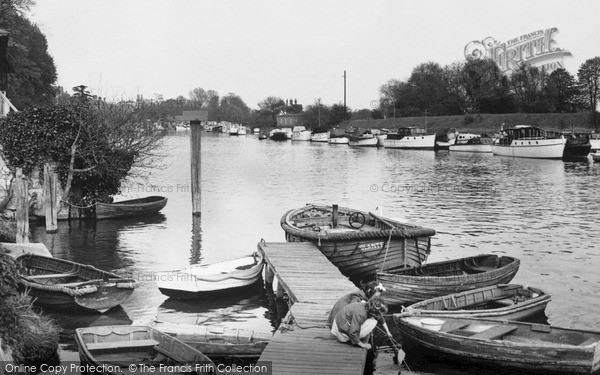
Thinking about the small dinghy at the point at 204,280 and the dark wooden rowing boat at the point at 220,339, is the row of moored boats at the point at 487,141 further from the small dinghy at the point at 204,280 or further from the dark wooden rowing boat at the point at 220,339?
the dark wooden rowing boat at the point at 220,339

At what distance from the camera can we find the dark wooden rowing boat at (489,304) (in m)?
15.6

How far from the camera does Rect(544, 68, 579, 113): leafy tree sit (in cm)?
11262

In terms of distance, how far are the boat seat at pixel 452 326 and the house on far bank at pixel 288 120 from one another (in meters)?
165

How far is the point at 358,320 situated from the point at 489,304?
246 inches

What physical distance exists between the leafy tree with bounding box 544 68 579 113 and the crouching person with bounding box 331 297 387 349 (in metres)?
108

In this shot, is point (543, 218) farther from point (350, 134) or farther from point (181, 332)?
point (350, 134)

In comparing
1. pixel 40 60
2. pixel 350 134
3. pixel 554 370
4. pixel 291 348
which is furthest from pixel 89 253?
pixel 350 134

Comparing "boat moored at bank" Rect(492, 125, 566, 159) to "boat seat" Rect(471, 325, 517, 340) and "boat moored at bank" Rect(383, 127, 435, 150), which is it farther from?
"boat seat" Rect(471, 325, 517, 340)

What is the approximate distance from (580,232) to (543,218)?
418 cm

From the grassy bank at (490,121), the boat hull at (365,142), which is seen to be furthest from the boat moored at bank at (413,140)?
the grassy bank at (490,121)

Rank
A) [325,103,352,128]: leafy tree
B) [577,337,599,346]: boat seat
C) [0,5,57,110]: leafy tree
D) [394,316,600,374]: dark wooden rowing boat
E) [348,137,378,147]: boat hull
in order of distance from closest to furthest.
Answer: [394,316,600,374]: dark wooden rowing boat < [577,337,599,346]: boat seat < [0,5,57,110]: leafy tree < [348,137,378,147]: boat hull < [325,103,352,128]: leafy tree

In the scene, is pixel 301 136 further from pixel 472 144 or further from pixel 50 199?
pixel 50 199

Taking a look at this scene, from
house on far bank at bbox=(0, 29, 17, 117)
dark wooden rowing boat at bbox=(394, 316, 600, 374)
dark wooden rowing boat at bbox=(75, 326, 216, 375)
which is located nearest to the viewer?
dark wooden rowing boat at bbox=(75, 326, 216, 375)

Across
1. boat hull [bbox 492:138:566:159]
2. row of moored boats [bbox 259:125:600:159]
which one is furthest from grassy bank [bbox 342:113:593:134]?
boat hull [bbox 492:138:566:159]
